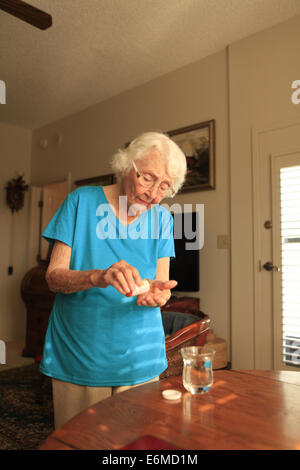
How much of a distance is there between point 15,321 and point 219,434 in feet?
17.0

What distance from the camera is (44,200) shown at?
17.6ft

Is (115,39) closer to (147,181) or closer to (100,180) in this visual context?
(100,180)

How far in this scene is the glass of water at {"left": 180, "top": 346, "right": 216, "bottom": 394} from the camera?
0.93 metres

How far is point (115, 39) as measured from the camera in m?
3.25

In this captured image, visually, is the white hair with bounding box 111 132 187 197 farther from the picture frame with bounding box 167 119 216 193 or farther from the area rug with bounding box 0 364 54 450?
the picture frame with bounding box 167 119 216 193

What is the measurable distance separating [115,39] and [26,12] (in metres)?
1.15

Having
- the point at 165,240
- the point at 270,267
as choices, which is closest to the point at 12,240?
the point at 270,267

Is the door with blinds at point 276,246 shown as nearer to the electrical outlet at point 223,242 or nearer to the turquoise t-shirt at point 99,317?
the electrical outlet at point 223,242

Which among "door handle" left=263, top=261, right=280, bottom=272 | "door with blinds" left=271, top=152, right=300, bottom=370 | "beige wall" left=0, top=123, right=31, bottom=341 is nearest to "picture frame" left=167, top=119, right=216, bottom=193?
"door with blinds" left=271, top=152, right=300, bottom=370

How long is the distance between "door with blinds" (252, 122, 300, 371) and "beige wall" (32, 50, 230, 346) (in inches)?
12.7

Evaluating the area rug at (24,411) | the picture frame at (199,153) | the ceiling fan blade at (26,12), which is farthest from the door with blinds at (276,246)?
the ceiling fan blade at (26,12)

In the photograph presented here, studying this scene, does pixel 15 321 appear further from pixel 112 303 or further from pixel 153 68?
pixel 112 303

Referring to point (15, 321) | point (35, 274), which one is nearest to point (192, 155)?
point (35, 274)
